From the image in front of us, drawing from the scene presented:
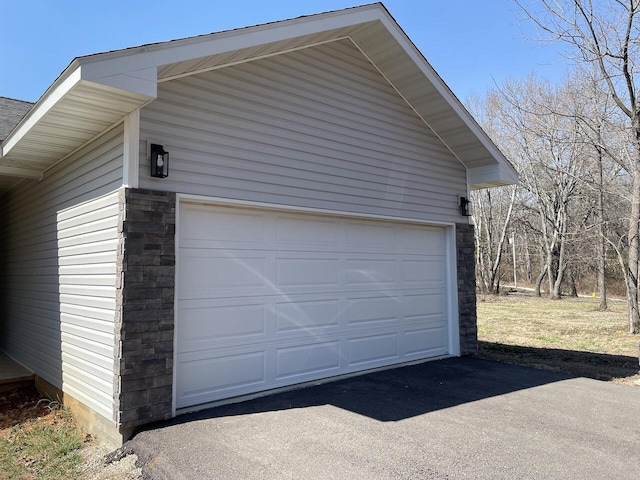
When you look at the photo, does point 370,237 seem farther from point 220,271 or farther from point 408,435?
point 408,435

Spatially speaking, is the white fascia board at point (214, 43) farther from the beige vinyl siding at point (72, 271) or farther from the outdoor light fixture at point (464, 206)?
the outdoor light fixture at point (464, 206)

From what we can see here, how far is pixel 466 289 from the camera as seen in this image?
7414mm

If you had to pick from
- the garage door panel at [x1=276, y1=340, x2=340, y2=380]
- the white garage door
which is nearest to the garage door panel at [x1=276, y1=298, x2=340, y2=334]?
the white garage door

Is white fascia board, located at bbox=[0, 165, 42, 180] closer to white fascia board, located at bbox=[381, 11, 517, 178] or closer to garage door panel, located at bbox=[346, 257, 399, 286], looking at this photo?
garage door panel, located at bbox=[346, 257, 399, 286]

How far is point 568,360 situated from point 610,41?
7622mm

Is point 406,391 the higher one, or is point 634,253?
point 634,253

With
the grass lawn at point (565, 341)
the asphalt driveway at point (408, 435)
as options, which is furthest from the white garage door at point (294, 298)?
the grass lawn at point (565, 341)

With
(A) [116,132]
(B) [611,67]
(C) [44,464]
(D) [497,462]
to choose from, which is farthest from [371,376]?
(B) [611,67]

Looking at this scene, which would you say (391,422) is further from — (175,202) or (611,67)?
(611,67)

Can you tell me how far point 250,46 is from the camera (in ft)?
14.7

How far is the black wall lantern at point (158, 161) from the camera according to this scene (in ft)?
13.8

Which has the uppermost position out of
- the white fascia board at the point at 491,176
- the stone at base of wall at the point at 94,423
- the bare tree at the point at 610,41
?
the bare tree at the point at 610,41

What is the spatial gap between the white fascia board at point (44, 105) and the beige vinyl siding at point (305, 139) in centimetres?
74

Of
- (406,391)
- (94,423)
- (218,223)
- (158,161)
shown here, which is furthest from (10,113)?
(406,391)
